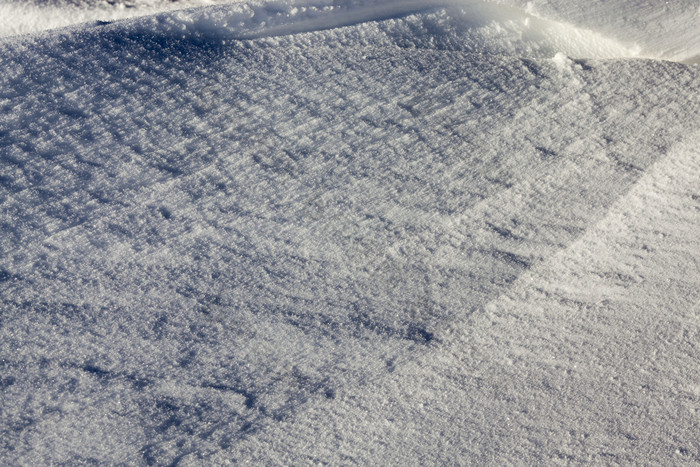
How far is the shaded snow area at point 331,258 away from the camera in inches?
26.9

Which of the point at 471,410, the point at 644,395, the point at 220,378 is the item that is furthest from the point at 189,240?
the point at 644,395

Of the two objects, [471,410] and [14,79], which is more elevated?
[14,79]

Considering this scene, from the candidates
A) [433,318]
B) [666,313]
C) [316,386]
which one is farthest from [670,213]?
[316,386]

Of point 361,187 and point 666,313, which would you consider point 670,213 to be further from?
point 361,187

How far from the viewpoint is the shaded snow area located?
2.24ft

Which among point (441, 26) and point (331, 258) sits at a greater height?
point (441, 26)

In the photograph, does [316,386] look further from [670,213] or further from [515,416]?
[670,213]

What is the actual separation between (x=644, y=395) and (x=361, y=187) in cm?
45

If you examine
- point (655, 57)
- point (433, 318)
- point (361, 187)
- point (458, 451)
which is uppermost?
point (655, 57)

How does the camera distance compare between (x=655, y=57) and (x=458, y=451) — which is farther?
(x=655, y=57)

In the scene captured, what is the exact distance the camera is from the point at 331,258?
0.71 meters

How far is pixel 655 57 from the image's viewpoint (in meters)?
0.79

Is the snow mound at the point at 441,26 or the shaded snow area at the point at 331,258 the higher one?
the snow mound at the point at 441,26

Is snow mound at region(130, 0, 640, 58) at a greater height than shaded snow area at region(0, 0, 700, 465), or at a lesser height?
greater
